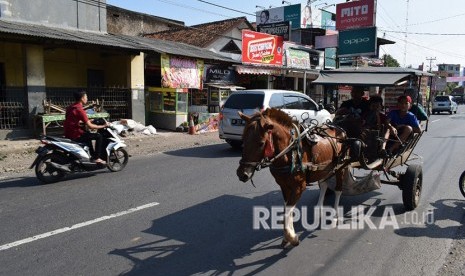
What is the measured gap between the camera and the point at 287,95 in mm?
11867

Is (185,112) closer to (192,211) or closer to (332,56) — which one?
(192,211)

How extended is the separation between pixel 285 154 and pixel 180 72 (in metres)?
13.7

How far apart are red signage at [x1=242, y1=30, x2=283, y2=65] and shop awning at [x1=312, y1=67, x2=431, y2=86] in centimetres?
1303

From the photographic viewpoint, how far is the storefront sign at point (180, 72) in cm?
1638

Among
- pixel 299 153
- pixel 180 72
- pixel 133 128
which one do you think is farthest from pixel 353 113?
pixel 180 72

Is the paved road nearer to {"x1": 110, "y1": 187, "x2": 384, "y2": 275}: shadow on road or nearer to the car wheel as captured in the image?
{"x1": 110, "y1": 187, "x2": 384, "y2": 275}: shadow on road

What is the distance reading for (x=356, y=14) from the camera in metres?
32.7

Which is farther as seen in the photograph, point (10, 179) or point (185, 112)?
point (185, 112)

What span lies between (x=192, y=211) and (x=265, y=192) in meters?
1.63

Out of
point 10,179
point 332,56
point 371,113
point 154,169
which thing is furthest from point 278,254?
point 332,56

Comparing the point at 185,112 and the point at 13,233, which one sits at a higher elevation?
the point at 185,112

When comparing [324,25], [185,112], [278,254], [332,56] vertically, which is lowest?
[278,254]

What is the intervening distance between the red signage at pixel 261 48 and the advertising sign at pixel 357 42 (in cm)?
834

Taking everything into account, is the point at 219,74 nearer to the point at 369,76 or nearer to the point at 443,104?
the point at 369,76
